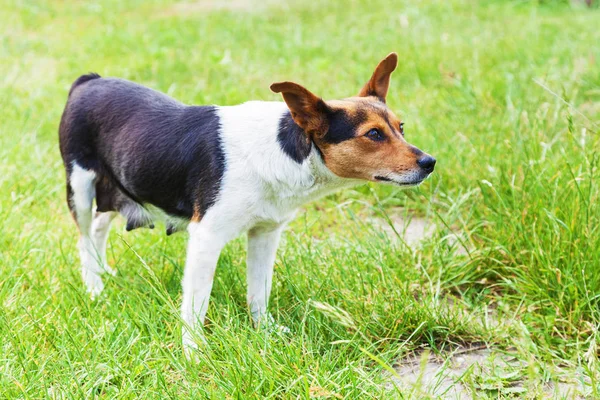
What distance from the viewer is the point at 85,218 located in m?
3.76

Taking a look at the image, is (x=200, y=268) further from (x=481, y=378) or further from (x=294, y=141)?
(x=481, y=378)

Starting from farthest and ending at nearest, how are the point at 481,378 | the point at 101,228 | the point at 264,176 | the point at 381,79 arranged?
the point at 101,228, the point at 381,79, the point at 264,176, the point at 481,378

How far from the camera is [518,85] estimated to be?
18.7 feet

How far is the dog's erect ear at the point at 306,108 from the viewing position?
2934 mm

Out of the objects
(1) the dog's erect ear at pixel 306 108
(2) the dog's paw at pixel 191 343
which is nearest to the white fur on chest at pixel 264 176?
(1) the dog's erect ear at pixel 306 108

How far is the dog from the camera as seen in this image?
3.03 metres

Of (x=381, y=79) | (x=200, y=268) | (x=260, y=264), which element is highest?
(x=381, y=79)

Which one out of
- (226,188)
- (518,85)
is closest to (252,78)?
(518,85)

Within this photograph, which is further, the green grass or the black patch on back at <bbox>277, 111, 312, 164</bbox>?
the black patch on back at <bbox>277, 111, 312, 164</bbox>

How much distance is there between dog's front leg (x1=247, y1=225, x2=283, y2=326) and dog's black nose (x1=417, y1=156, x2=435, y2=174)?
2.44 ft

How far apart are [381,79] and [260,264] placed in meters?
0.99

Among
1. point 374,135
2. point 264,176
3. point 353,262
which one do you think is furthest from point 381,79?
point 353,262

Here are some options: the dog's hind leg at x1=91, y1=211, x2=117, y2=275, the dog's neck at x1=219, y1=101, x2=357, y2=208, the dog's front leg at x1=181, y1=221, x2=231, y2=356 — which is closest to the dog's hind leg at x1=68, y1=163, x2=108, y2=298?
the dog's hind leg at x1=91, y1=211, x2=117, y2=275

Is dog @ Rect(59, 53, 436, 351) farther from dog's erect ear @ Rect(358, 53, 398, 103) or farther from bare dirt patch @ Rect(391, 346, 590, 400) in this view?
bare dirt patch @ Rect(391, 346, 590, 400)
